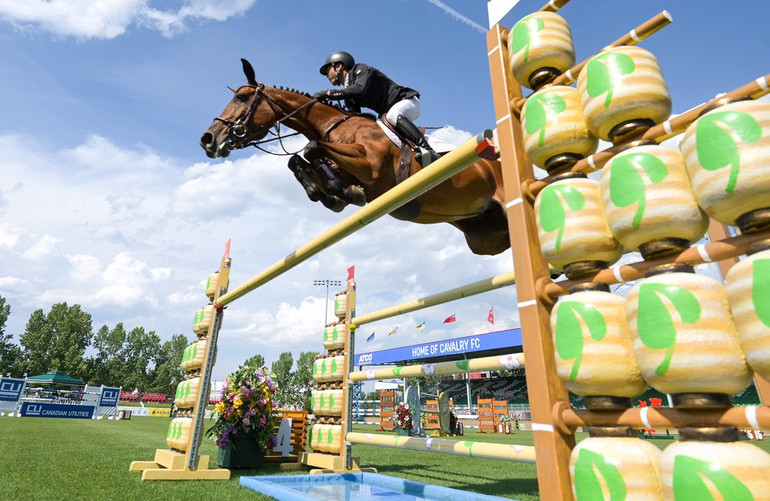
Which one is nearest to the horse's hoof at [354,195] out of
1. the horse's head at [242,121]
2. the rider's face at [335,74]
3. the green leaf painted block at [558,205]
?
the horse's head at [242,121]

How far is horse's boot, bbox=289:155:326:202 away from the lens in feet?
9.07

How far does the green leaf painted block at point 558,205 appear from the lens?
95 centimetres

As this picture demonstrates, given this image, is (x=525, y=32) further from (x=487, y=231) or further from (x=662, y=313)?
(x=487, y=231)

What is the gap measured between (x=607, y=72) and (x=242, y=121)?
258 centimetres

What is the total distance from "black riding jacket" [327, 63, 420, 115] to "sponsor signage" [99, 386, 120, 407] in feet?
70.2

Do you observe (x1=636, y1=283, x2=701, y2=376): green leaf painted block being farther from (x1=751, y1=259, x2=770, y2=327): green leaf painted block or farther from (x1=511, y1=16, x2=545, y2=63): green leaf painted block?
(x1=511, y1=16, x2=545, y2=63): green leaf painted block

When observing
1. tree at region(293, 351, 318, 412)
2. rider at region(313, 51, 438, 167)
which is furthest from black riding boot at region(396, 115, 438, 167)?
tree at region(293, 351, 318, 412)

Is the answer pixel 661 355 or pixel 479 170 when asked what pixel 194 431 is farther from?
pixel 661 355

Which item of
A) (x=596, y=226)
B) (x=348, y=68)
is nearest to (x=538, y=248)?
(x=596, y=226)

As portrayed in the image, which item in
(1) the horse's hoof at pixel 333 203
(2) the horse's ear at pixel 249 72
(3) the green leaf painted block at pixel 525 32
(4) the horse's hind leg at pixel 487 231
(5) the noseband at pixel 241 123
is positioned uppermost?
(2) the horse's ear at pixel 249 72

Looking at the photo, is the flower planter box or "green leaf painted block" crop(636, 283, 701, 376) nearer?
"green leaf painted block" crop(636, 283, 701, 376)

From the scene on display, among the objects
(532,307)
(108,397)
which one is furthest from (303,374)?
(532,307)

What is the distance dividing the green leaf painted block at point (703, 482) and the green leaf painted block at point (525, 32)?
103 centimetres

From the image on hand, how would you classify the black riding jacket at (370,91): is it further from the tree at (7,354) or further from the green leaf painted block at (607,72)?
the tree at (7,354)
